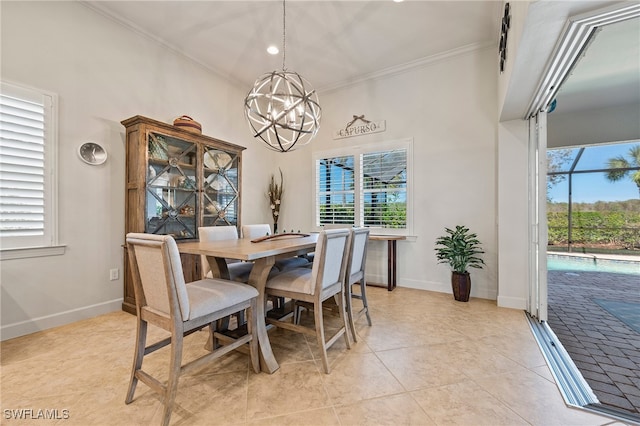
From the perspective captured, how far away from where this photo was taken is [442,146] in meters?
3.73

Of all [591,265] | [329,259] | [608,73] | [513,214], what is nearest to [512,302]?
[513,214]

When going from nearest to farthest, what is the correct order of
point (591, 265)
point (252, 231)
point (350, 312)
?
point (350, 312) < point (252, 231) < point (591, 265)

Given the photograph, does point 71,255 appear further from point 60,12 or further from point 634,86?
point 634,86

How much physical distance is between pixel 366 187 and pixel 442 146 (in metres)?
1.27

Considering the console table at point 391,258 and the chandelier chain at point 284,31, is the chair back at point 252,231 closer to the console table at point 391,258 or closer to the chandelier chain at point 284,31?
the console table at point 391,258

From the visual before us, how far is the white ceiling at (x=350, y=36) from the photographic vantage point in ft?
9.22

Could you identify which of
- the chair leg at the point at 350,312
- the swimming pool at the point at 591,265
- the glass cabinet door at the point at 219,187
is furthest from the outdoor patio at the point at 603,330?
the glass cabinet door at the point at 219,187

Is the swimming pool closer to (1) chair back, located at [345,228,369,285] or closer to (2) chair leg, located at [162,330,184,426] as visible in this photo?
(1) chair back, located at [345,228,369,285]

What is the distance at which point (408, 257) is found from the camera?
3961mm

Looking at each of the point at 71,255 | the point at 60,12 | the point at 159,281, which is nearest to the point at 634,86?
the point at 159,281

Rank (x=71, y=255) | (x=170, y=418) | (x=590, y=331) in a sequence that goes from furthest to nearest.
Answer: (x=71, y=255) < (x=590, y=331) < (x=170, y=418)

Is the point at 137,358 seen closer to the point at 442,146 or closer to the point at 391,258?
the point at 391,258

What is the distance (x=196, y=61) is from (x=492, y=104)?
13.7 ft

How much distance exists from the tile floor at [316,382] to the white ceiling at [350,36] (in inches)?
87.8
